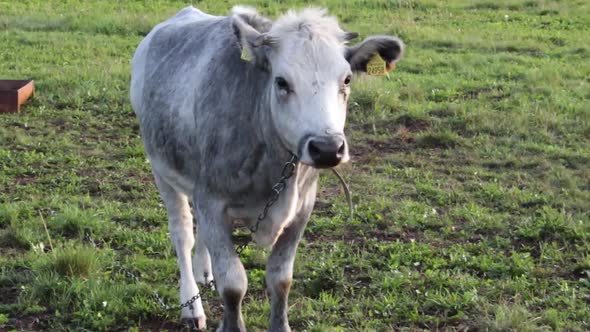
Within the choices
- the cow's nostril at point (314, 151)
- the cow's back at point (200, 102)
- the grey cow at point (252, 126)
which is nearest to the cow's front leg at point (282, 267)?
the grey cow at point (252, 126)

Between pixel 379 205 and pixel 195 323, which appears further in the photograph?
pixel 379 205

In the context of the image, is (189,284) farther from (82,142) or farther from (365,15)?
(365,15)

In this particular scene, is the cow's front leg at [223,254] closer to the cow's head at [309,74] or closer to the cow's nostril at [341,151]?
the cow's head at [309,74]

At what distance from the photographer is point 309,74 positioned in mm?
4363

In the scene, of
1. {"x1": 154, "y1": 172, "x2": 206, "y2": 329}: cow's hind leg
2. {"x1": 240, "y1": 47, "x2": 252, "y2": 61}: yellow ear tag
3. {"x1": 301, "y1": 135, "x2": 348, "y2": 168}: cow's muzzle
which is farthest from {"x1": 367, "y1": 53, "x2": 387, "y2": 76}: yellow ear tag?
{"x1": 154, "y1": 172, "x2": 206, "y2": 329}: cow's hind leg

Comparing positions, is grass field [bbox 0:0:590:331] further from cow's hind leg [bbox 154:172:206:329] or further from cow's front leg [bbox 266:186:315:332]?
cow's front leg [bbox 266:186:315:332]

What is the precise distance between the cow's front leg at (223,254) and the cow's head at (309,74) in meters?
0.69

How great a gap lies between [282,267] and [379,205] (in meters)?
2.62

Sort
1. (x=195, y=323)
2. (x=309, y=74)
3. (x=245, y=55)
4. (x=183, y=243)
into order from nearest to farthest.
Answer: (x=309, y=74) → (x=245, y=55) → (x=195, y=323) → (x=183, y=243)

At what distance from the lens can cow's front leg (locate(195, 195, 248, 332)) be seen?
4902mm

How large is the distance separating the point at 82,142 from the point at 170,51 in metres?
3.59

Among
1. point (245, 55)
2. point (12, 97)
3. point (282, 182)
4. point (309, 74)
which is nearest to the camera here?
point (309, 74)

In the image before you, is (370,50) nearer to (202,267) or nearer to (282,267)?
(282,267)

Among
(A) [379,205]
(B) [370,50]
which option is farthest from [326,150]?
Answer: (A) [379,205]
